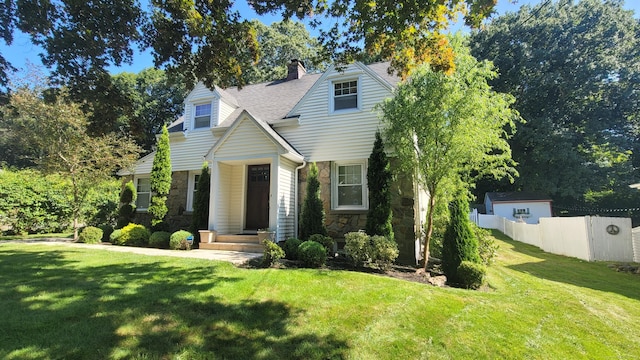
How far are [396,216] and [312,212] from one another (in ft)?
8.50

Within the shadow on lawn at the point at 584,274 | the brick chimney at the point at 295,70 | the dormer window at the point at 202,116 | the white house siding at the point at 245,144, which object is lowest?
the shadow on lawn at the point at 584,274

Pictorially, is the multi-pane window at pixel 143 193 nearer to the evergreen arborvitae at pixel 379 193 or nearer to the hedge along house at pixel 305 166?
the hedge along house at pixel 305 166

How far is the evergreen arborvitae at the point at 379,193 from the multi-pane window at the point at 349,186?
1.31m

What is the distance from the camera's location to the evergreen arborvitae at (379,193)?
333 inches

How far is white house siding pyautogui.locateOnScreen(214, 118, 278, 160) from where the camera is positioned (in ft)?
32.4

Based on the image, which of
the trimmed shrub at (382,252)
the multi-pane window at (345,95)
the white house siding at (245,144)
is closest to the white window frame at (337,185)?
the multi-pane window at (345,95)

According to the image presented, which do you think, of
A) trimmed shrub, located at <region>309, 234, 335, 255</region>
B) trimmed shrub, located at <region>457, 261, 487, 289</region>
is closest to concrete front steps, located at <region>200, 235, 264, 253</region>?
trimmed shrub, located at <region>309, 234, 335, 255</region>

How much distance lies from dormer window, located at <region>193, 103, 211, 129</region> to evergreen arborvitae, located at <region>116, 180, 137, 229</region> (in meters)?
3.82

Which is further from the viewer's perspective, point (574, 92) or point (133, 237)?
point (574, 92)

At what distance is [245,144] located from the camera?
10156mm

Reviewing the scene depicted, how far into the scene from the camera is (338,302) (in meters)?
4.86

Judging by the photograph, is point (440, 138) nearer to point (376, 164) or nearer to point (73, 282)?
point (376, 164)

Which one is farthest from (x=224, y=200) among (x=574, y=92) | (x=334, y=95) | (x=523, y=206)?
(x=574, y=92)

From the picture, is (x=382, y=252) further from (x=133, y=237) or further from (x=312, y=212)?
(x=133, y=237)
